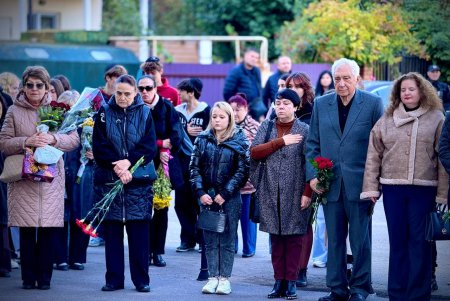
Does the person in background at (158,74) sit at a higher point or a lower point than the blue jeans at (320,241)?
higher

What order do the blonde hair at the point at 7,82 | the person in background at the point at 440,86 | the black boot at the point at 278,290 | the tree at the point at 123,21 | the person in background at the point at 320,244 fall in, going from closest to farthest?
the black boot at the point at 278,290, the person in background at the point at 320,244, the blonde hair at the point at 7,82, the person in background at the point at 440,86, the tree at the point at 123,21

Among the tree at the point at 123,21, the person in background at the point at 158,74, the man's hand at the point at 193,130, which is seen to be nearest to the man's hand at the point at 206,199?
the person in background at the point at 158,74

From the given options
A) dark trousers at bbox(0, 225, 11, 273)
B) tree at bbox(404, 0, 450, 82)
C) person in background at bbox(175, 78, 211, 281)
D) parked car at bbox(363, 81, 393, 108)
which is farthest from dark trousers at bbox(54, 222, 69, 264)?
parked car at bbox(363, 81, 393, 108)

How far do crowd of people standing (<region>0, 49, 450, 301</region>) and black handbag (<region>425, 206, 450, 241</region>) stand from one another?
0.46ft

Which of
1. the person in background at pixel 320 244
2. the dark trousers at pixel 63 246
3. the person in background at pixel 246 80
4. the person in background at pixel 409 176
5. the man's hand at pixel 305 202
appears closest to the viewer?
the person in background at pixel 409 176

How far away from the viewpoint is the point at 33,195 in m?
10.6

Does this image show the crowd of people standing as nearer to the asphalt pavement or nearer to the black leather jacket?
the black leather jacket

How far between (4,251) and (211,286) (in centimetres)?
247

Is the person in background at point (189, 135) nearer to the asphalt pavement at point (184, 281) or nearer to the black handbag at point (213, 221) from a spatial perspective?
the asphalt pavement at point (184, 281)

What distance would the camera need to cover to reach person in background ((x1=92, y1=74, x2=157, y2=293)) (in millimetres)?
10438

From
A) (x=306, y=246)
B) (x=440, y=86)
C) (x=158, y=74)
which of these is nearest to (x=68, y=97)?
(x=158, y=74)

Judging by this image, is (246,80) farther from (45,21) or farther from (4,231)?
(45,21)

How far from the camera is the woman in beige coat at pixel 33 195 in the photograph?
1056 centimetres

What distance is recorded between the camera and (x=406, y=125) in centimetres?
951
